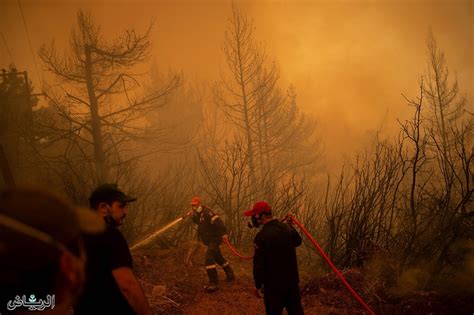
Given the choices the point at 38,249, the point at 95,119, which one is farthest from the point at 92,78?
the point at 38,249

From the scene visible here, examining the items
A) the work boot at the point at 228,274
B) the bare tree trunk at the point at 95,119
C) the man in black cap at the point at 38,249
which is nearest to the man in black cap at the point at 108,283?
the man in black cap at the point at 38,249

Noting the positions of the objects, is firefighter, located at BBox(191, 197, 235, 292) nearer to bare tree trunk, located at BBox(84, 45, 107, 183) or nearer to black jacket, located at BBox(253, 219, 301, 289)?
black jacket, located at BBox(253, 219, 301, 289)

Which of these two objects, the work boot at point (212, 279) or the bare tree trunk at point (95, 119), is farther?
the bare tree trunk at point (95, 119)

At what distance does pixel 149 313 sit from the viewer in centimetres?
222

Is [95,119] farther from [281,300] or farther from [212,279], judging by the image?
[281,300]

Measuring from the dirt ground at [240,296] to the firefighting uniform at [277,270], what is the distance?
6.38 ft

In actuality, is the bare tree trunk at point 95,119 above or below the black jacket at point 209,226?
above

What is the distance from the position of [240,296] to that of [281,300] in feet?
9.06

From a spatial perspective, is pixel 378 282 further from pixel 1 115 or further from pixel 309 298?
pixel 1 115

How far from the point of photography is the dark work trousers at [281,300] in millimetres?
3879

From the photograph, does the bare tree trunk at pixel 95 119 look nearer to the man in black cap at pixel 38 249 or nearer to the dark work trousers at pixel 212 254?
the dark work trousers at pixel 212 254

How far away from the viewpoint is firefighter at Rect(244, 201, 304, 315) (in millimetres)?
3887

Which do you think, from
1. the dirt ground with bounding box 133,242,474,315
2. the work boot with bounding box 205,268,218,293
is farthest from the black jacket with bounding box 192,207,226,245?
the dirt ground with bounding box 133,242,474,315

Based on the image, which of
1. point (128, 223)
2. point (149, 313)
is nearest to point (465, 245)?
point (149, 313)
